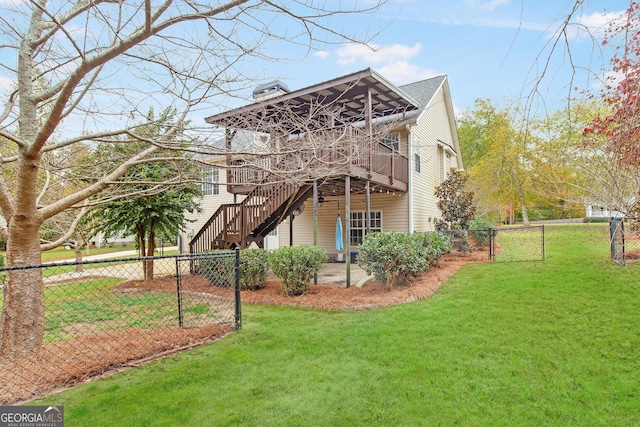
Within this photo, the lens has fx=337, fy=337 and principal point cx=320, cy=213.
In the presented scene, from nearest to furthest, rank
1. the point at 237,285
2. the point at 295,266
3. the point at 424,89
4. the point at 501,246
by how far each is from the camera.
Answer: the point at 237,285
the point at 295,266
the point at 501,246
the point at 424,89

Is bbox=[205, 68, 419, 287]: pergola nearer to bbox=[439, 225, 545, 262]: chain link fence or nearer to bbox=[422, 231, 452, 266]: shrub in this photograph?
bbox=[422, 231, 452, 266]: shrub

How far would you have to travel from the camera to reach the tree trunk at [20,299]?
3777 millimetres

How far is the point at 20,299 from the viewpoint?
12.5ft

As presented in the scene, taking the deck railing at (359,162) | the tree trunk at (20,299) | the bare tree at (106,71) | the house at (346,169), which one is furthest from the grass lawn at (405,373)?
the deck railing at (359,162)

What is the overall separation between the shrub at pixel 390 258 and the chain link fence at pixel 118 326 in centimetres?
296

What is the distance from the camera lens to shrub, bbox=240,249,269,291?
25.7ft

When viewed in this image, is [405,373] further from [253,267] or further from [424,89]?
[424,89]

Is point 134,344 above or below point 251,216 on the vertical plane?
below

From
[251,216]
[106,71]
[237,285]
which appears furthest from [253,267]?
[106,71]

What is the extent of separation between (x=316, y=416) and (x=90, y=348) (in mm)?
3308

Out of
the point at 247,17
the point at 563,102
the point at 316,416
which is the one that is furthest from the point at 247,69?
the point at 316,416

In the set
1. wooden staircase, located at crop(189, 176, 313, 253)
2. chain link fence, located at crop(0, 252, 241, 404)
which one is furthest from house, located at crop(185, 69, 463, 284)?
chain link fence, located at crop(0, 252, 241, 404)

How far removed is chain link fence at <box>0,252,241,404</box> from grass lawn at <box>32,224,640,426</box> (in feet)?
1.13

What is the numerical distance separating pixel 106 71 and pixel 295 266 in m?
4.65
